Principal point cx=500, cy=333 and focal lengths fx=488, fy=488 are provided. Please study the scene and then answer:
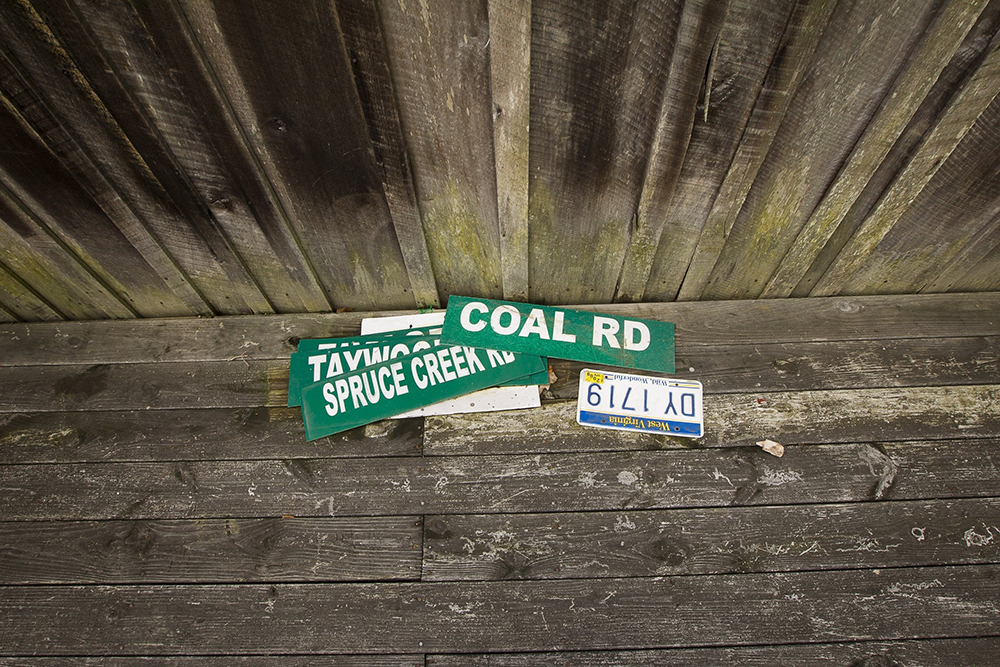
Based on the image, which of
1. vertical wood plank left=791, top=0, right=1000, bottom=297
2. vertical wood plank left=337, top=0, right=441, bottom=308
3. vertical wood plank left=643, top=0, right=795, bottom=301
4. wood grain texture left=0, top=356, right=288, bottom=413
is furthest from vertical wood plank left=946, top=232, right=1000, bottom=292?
wood grain texture left=0, top=356, right=288, bottom=413

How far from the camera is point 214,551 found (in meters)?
1.67

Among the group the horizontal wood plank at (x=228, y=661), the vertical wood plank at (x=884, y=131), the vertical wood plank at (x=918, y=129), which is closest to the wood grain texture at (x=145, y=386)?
the horizontal wood plank at (x=228, y=661)

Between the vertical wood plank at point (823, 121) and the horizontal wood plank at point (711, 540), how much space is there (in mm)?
955

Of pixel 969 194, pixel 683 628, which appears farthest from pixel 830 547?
pixel 969 194

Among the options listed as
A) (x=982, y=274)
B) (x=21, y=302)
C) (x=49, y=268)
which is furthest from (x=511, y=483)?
(x=21, y=302)

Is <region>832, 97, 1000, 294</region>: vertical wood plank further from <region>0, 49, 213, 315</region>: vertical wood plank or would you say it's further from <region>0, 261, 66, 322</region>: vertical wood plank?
<region>0, 261, 66, 322</region>: vertical wood plank

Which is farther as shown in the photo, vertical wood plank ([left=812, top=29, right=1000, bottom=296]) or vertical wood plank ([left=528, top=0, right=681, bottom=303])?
vertical wood plank ([left=812, top=29, right=1000, bottom=296])

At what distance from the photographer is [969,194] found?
1669mm

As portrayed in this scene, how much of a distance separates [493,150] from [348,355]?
1.01m

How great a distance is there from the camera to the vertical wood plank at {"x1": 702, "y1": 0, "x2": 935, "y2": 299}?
123 centimetres

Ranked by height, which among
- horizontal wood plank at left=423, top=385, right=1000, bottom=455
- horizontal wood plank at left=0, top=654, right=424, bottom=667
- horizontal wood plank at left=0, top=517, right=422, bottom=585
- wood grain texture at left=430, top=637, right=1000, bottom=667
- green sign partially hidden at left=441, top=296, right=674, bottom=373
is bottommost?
horizontal wood plank at left=0, top=654, right=424, bottom=667

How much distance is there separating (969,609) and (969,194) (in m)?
1.35

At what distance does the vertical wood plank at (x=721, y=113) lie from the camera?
1.20m

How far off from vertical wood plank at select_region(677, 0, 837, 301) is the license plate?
50cm
